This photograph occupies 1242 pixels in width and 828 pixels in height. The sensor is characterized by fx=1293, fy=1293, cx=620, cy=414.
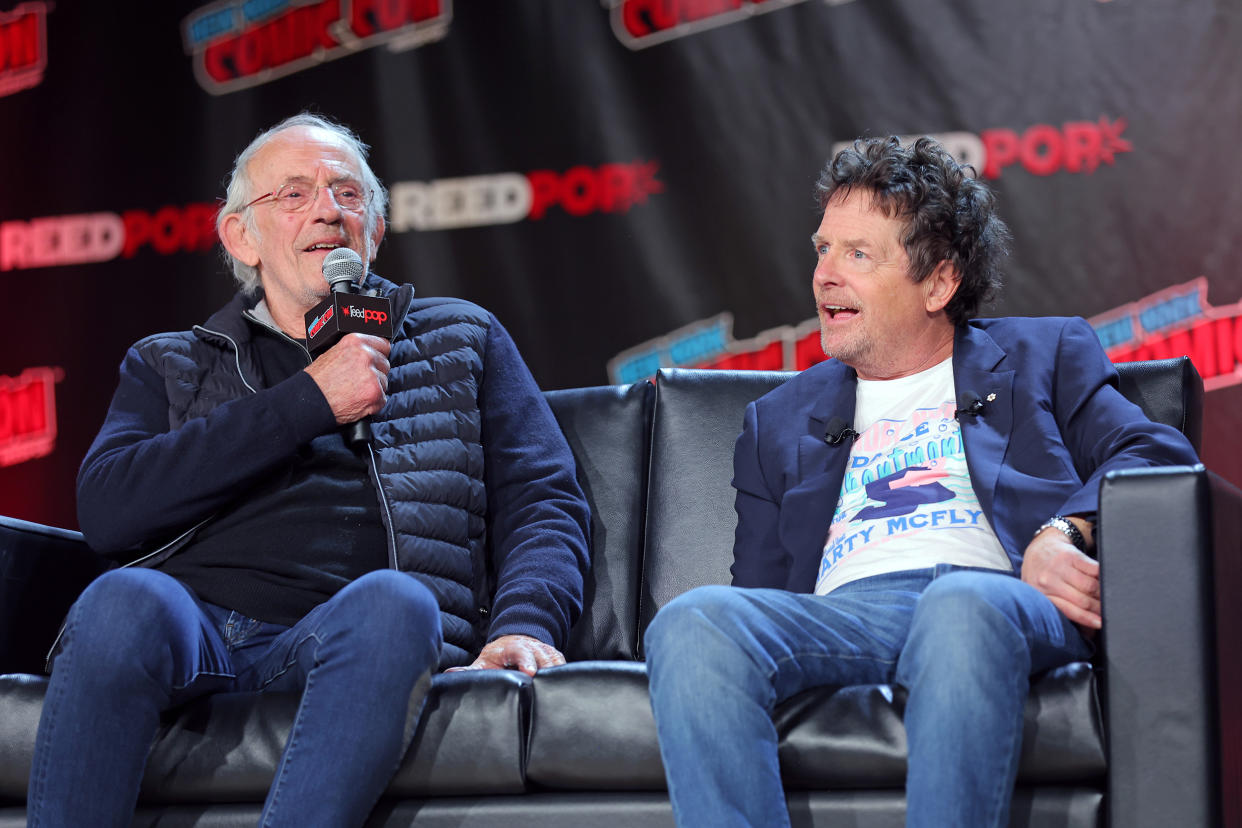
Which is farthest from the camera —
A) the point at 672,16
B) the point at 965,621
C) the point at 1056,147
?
the point at 672,16

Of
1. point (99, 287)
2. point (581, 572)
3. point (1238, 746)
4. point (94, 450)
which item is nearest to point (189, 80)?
point (99, 287)

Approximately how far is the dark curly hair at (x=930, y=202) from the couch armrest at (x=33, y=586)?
4.37 ft

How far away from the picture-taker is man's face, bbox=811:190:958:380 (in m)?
1.93

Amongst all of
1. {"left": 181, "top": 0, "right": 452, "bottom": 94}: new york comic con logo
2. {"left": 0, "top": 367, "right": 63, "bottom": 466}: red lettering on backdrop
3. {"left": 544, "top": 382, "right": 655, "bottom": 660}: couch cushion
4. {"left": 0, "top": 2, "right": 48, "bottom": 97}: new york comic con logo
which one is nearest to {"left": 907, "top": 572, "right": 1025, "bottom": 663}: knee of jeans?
{"left": 544, "top": 382, "right": 655, "bottom": 660}: couch cushion

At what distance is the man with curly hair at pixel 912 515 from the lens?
1.34 metres

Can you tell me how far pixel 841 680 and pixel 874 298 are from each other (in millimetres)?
642

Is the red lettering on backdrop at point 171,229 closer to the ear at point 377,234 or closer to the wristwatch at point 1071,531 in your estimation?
the ear at point 377,234

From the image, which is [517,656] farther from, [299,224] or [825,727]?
[299,224]

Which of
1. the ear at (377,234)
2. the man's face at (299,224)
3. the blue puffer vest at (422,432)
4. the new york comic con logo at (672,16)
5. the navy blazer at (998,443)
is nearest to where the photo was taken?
the navy blazer at (998,443)

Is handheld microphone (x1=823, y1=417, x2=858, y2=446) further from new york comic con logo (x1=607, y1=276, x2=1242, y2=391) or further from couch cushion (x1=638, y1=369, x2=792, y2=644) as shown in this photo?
new york comic con logo (x1=607, y1=276, x2=1242, y2=391)

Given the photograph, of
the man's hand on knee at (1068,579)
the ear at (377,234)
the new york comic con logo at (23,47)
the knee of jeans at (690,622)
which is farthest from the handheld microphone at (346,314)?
the new york comic con logo at (23,47)

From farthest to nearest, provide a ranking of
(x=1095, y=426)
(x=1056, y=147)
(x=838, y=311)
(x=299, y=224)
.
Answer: (x=1056, y=147), (x=299, y=224), (x=838, y=311), (x=1095, y=426)

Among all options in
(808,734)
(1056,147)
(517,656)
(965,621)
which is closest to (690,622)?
(808,734)

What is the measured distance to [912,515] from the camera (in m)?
1.77
